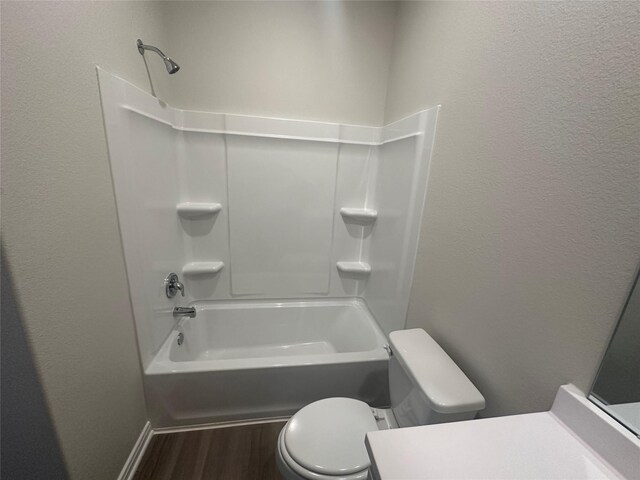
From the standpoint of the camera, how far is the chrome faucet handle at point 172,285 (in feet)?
4.98

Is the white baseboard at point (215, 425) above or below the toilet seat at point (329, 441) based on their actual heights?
below

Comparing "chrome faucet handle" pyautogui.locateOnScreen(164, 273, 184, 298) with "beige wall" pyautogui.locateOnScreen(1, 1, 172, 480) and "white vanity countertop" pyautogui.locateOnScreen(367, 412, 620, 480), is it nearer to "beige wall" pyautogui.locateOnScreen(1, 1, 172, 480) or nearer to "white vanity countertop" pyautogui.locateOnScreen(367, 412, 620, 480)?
"beige wall" pyautogui.locateOnScreen(1, 1, 172, 480)

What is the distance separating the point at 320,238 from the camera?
1.94 meters

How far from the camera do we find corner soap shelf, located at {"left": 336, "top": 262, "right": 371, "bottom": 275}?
1.96 meters

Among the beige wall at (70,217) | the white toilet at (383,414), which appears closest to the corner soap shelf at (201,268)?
the beige wall at (70,217)

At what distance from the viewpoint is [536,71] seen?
70cm

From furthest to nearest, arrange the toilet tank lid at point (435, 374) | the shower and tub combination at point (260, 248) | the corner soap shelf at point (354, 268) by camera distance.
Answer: the corner soap shelf at point (354, 268) → the shower and tub combination at point (260, 248) → the toilet tank lid at point (435, 374)

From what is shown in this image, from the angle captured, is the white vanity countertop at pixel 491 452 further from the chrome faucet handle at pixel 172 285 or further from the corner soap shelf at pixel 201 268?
the corner soap shelf at pixel 201 268

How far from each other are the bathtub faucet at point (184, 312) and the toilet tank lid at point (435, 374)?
52.4 inches

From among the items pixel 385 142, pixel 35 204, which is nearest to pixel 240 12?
pixel 385 142

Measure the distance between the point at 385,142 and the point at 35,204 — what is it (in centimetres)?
170

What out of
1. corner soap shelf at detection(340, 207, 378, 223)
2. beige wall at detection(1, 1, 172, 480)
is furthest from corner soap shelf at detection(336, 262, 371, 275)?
beige wall at detection(1, 1, 172, 480)

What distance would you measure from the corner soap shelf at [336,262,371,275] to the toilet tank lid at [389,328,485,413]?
904 mm

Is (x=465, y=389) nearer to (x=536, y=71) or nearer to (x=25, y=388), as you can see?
(x=536, y=71)
